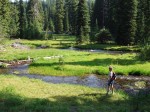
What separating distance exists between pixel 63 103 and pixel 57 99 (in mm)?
1529

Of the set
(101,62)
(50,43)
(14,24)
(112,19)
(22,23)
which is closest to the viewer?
(101,62)

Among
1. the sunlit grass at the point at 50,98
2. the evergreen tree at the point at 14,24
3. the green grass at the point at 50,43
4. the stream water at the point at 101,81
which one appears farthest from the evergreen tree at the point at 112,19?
the sunlit grass at the point at 50,98

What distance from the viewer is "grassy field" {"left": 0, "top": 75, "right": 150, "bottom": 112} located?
77.8 feet

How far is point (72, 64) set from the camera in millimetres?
47812

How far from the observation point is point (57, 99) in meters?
27.0

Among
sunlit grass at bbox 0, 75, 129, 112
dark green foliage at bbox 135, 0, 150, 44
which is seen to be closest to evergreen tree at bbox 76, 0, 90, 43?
dark green foliage at bbox 135, 0, 150, 44

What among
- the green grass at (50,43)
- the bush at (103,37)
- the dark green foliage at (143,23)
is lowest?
the green grass at (50,43)

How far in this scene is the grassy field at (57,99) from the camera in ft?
77.8

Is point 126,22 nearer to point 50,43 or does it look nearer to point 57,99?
point 50,43

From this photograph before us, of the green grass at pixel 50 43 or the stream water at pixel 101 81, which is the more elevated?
the green grass at pixel 50 43

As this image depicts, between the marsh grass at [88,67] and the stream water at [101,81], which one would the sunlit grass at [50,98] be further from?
the marsh grass at [88,67]

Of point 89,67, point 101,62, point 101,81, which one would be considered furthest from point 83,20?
point 101,81

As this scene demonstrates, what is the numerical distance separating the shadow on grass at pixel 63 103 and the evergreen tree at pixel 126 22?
51.8 m

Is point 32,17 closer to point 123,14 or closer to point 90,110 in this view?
point 123,14
